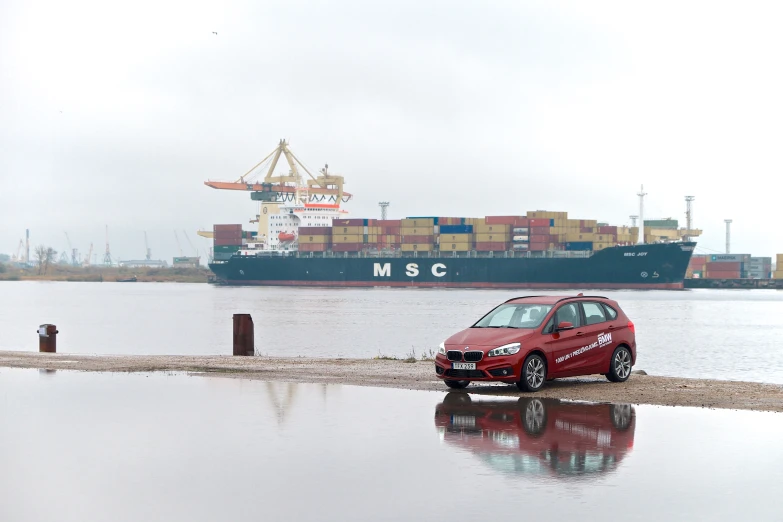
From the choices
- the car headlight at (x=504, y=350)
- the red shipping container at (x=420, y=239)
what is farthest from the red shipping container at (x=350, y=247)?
the car headlight at (x=504, y=350)

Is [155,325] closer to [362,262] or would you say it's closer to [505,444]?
[505,444]

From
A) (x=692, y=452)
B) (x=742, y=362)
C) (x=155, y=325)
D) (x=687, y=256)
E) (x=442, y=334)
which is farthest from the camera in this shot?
(x=687, y=256)

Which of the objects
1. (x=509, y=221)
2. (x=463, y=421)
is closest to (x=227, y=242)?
(x=509, y=221)

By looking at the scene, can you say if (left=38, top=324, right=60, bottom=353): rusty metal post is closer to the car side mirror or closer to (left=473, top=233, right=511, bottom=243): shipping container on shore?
the car side mirror

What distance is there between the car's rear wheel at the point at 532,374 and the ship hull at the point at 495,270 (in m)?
82.4

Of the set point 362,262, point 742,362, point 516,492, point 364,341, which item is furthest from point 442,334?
point 362,262

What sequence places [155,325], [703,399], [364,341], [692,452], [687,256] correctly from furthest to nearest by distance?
[687,256], [155,325], [364,341], [703,399], [692,452]

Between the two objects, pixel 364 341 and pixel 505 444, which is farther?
pixel 364 341

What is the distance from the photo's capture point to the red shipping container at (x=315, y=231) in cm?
10738

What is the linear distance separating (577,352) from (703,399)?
197 cm

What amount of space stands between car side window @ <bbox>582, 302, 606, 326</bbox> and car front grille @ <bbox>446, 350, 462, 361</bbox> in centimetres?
219

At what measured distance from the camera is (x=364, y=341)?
1387 inches

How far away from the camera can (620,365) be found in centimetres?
1442

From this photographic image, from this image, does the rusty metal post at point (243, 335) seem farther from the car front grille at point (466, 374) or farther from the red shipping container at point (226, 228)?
the red shipping container at point (226, 228)
